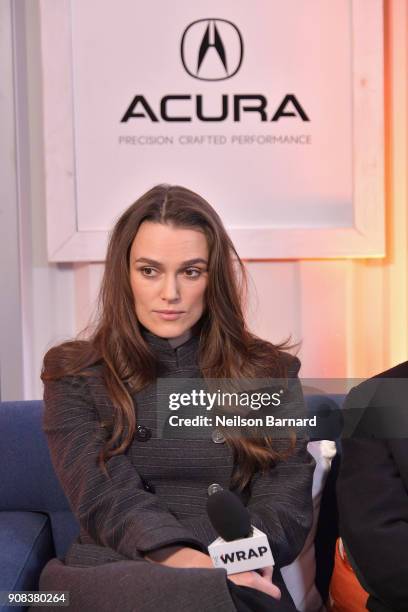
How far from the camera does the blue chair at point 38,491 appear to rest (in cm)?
152

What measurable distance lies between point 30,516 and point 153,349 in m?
0.46

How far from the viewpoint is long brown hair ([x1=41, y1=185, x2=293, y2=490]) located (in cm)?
135

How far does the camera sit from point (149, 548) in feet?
3.85

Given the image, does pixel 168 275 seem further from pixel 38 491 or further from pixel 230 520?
pixel 38 491

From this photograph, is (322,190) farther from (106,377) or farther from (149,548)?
(149,548)

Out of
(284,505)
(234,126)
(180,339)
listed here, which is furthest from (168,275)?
(234,126)

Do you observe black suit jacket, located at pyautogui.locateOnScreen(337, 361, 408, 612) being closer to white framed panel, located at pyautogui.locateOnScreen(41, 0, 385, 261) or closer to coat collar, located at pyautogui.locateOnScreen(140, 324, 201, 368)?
coat collar, located at pyautogui.locateOnScreen(140, 324, 201, 368)

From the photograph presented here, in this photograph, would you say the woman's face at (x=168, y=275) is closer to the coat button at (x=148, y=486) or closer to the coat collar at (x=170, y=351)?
the coat collar at (x=170, y=351)

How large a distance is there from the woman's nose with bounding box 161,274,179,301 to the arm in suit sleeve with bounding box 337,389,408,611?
385 mm

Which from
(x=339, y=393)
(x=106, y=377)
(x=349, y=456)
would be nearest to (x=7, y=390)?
(x=106, y=377)

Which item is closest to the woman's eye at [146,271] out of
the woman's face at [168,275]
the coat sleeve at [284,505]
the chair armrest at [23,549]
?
the woman's face at [168,275]

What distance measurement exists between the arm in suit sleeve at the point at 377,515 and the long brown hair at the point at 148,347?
0.13 meters

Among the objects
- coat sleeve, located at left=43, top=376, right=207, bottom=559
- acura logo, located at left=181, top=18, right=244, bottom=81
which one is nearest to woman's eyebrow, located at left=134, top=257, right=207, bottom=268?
coat sleeve, located at left=43, top=376, right=207, bottom=559

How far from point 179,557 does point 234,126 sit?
44.0 inches
